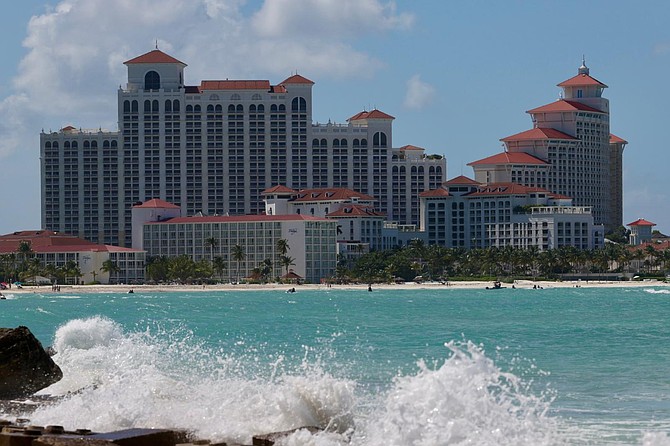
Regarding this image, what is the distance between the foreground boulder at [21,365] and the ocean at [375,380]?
0.70 m

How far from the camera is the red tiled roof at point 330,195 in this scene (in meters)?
194

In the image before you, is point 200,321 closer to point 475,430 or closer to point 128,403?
point 128,403

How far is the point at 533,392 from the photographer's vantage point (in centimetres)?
3341

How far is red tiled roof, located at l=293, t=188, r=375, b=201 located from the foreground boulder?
165 meters

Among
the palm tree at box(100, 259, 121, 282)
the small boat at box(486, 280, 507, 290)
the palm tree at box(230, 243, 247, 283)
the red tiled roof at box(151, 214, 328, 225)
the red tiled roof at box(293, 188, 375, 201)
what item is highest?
the red tiled roof at box(293, 188, 375, 201)

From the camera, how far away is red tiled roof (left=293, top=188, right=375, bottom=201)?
638ft

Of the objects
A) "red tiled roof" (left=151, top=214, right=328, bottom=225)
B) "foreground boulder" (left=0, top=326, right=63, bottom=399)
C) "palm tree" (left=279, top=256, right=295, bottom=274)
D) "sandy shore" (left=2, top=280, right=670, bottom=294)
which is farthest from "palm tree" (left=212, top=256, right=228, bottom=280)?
"foreground boulder" (left=0, top=326, right=63, bottom=399)

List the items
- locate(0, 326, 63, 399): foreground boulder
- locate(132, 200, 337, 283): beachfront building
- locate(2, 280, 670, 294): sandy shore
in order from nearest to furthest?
locate(0, 326, 63, 399): foreground boulder < locate(2, 280, 670, 294): sandy shore < locate(132, 200, 337, 283): beachfront building

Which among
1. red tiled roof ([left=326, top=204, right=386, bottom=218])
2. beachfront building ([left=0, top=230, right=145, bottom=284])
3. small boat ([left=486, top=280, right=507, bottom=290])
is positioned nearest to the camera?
small boat ([left=486, top=280, right=507, bottom=290])

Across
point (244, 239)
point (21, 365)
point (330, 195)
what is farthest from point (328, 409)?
point (330, 195)

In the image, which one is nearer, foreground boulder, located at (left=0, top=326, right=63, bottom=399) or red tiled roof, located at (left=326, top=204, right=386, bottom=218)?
foreground boulder, located at (left=0, top=326, right=63, bottom=399)

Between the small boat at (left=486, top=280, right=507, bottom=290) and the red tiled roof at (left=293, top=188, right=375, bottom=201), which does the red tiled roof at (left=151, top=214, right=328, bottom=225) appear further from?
the small boat at (left=486, top=280, right=507, bottom=290)

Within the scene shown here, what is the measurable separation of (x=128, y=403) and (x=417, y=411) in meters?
Answer: 6.23

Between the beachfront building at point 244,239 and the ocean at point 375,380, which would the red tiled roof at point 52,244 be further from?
the ocean at point 375,380
